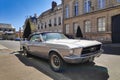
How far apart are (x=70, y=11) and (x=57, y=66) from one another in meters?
27.1

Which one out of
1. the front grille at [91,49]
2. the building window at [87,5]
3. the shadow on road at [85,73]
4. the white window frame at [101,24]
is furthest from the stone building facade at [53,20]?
the front grille at [91,49]

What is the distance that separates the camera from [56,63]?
659 centimetres

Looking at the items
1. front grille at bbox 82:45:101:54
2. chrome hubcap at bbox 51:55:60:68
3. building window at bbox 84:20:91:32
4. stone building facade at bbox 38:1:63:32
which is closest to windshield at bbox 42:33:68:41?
chrome hubcap at bbox 51:55:60:68

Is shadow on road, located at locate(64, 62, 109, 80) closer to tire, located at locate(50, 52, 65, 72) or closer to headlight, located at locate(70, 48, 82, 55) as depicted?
tire, located at locate(50, 52, 65, 72)

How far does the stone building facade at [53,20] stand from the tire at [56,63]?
30.6 meters

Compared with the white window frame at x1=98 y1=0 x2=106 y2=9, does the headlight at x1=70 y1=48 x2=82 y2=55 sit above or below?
below

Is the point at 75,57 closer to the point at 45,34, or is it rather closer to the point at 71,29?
the point at 45,34

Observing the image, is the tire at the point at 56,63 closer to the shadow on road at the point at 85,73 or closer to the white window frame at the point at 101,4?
the shadow on road at the point at 85,73

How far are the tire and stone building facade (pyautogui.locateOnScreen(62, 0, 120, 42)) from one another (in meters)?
16.8

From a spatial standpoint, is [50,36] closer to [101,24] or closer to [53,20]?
[101,24]

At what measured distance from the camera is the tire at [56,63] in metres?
6.25

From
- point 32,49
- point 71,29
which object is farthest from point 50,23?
point 32,49

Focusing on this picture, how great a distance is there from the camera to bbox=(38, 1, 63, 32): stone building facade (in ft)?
125

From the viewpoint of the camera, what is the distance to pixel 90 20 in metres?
26.0
